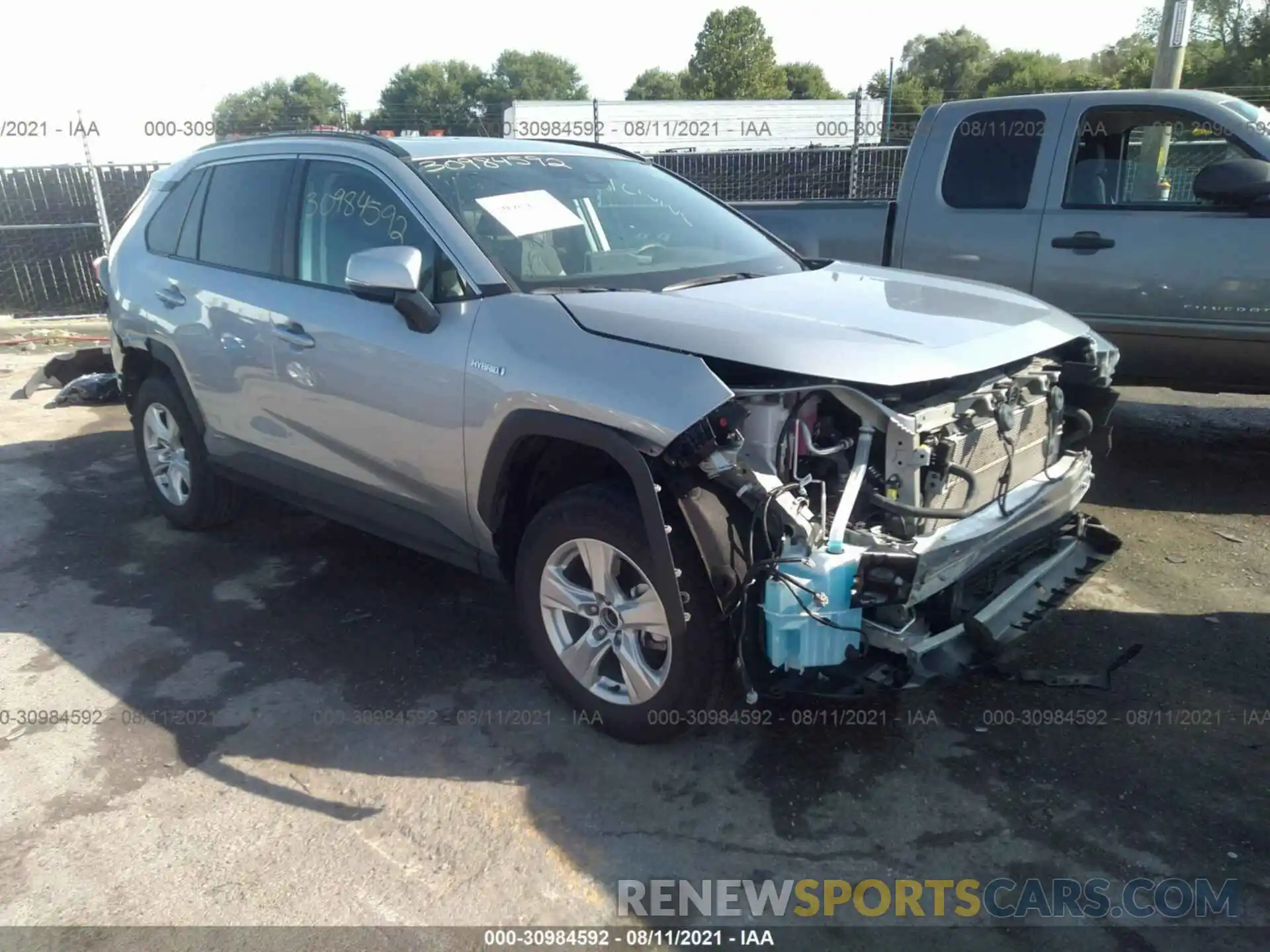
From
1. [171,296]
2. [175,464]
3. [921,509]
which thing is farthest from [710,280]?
[175,464]

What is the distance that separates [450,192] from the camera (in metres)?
3.69

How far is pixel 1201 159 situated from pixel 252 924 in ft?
19.8

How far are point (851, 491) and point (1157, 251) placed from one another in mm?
3659

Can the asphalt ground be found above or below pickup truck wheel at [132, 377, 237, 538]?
below

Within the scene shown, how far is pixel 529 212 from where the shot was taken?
3758mm

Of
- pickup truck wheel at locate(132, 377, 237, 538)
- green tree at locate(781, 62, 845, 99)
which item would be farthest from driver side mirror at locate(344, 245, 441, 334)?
green tree at locate(781, 62, 845, 99)

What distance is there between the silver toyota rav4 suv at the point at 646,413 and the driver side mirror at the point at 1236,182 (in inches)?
76.2

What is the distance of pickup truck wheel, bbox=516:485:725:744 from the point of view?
2.99 metres

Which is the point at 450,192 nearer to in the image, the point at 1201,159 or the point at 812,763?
the point at 812,763

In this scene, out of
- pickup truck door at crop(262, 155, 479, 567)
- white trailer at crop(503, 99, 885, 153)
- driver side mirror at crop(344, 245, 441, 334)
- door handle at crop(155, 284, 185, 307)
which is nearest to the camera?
driver side mirror at crop(344, 245, 441, 334)

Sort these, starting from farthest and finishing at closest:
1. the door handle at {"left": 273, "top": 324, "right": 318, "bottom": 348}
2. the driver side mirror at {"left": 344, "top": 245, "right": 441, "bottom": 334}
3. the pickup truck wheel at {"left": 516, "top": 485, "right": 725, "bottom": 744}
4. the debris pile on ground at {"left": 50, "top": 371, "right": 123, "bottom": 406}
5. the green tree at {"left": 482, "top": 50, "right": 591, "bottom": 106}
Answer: the green tree at {"left": 482, "top": 50, "right": 591, "bottom": 106}
the debris pile on ground at {"left": 50, "top": 371, "right": 123, "bottom": 406}
the door handle at {"left": 273, "top": 324, "right": 318, "bottom": 348}
the driver side mirror at {"left": 344, "top": 245, "right": 441, "bottom": 334}
the pickup truck wheel at {"left": 516, "top": 485, "right": 725, "bottom": 744}

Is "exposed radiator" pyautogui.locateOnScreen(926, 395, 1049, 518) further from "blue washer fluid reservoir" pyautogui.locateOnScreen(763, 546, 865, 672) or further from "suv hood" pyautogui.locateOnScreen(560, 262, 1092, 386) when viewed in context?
"blue washer fluid reservoir" pyautogui.locateOnScreen(763, 546, 865, 672)

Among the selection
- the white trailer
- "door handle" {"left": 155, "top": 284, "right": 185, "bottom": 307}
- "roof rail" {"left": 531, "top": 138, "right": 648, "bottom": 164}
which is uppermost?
the white trailer

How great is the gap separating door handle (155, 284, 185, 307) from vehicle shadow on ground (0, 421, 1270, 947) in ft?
4.61
